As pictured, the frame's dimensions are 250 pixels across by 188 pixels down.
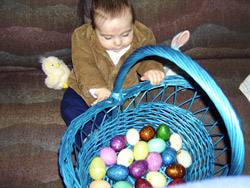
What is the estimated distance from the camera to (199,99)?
4.22ft

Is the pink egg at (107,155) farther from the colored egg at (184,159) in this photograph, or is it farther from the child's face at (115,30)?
the child's face at (115,30)

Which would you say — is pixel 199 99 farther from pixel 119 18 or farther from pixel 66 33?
pixel 66 33

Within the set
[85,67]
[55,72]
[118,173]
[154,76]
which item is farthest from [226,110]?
[55,72]

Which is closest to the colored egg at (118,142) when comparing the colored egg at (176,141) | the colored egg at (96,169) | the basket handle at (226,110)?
the colored egg at (96,169)

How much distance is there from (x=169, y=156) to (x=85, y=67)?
21.8 inches

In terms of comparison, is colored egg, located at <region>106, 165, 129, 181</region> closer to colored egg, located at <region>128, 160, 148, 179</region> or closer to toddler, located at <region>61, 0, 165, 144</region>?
colored egg, located at <region>128, 160, 148, 179</region>

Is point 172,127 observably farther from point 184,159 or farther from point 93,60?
point 93,60

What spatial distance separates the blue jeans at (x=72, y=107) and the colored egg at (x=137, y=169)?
27 cm

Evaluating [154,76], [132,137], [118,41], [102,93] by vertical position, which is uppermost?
[118,41]

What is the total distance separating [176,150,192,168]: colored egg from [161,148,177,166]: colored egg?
0.02 meters

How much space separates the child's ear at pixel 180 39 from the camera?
4.15ft

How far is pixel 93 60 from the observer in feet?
3.74

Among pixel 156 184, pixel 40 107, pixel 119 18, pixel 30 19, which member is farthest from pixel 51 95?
pixel 156 184

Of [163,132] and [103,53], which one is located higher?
[103,53]
